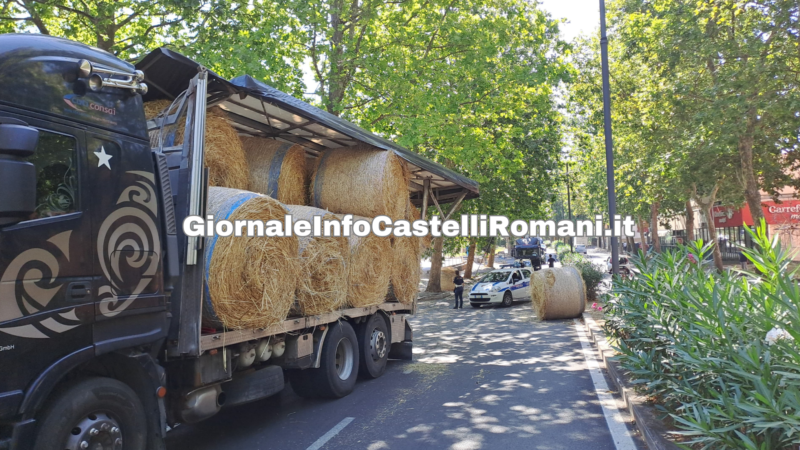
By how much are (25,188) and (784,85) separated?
16.9m

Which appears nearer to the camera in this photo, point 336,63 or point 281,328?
point 281,328

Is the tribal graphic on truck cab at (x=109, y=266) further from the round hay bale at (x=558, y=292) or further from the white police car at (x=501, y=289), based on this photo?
the white police car at (x=501, y=289)


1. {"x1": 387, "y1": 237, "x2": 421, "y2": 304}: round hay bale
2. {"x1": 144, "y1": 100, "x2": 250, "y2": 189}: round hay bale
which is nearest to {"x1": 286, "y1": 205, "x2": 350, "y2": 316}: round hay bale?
{"x1": 144, "y1": 100, "x2": 250, "y2": 189}: round hay bale

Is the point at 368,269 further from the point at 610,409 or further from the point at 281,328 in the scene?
the point at 610,409

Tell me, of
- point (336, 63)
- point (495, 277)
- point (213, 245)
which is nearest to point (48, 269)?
point (213, 245)

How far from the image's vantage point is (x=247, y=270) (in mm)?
5477

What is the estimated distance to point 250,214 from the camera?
5516mm

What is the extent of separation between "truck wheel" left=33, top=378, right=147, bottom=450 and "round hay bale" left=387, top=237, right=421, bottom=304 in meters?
5.12

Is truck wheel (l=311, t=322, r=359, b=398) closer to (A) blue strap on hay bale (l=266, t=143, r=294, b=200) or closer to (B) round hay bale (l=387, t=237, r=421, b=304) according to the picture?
(B) round hay bale (l=387, t=237, r=421, b=304)

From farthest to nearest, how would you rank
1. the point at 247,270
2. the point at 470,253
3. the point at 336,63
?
1. the point at 470,253
2. the point at 336,63
3. the point at 247,270

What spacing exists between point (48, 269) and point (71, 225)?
352 millimetres

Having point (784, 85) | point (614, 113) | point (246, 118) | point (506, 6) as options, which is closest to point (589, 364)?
point (246, 118)

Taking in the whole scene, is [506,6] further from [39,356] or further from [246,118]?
[39,356]

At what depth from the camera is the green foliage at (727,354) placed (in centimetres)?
353
